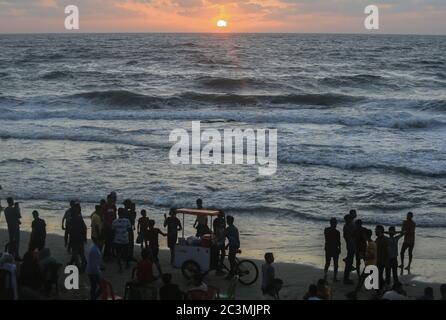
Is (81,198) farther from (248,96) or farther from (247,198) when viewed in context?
(248,96)

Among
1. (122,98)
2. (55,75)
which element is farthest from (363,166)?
(55,75)

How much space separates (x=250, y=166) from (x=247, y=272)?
12.9m

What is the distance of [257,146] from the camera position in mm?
30109

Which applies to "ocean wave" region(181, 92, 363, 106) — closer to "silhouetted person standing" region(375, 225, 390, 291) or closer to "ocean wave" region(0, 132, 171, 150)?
"ocean wave" region(0, 132, 171, 150)

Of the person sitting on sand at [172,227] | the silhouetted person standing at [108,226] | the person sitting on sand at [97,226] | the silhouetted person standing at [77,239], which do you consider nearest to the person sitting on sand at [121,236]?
the silhouetted person standing at [108,226]

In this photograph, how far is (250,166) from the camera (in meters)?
25.4

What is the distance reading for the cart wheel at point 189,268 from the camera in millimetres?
12586

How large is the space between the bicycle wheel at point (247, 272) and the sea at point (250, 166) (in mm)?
1837

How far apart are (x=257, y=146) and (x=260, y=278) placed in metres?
17.4

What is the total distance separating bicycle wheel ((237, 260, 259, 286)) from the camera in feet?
41.5

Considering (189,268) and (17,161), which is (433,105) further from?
(189,268)

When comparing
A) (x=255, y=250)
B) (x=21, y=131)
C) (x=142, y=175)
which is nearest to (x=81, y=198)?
(x=142, y=175)

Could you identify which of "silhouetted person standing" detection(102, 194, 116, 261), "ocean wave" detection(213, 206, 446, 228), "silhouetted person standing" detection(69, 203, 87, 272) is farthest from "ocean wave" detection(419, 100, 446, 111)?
"silhouetted person standing" detection(69, 203, 87, 272)

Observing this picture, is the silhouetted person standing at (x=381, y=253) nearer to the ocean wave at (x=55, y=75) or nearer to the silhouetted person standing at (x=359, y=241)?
the silhouetted person standing at (x=359, y=241)
